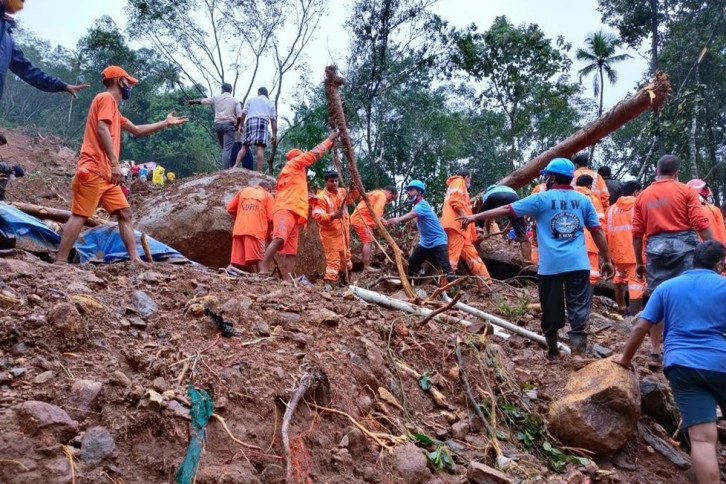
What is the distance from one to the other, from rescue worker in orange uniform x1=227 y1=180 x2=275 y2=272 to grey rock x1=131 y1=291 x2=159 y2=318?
2.97 metres

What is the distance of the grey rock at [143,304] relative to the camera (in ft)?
11.0

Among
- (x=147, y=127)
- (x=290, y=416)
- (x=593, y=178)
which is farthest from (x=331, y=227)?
(x=290, y=416)

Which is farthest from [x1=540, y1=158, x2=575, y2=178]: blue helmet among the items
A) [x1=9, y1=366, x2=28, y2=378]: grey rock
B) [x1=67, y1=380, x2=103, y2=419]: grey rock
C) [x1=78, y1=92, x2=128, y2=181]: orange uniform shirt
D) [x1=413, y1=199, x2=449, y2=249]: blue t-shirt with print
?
[x1=9, y1=366, x2=28, y2=378]: grey rock

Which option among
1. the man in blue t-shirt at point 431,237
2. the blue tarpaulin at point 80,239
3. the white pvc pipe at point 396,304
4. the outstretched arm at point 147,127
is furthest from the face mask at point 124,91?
the man in blue t-shirt at point 431,237

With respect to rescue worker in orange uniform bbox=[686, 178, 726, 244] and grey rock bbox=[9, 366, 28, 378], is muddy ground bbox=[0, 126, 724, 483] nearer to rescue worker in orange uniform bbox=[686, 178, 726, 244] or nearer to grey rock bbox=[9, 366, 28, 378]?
grey rock bbox=[9, 366, 28, 378]

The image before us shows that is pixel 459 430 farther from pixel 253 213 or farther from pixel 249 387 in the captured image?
pixel 253 213

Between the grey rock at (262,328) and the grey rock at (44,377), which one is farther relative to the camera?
the grey rock at (262,328)

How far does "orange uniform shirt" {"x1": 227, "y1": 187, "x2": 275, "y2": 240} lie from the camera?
257 inches

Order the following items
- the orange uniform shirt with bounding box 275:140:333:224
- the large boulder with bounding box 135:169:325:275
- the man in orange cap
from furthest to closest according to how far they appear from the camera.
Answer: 1. the large boulder with bounding box 135:169:325:275
2. the orange uniform shirt with bounding box 275:140:333:224
3. the man in orange cap

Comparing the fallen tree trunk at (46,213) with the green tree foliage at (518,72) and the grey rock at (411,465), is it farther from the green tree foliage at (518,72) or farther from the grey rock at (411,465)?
the green tree foliage at (518,72)

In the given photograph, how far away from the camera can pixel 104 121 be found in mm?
4500

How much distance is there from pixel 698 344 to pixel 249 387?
7.76 feet

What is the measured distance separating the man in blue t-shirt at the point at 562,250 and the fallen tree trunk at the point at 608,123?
122 inches

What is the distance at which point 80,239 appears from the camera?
542 cm
